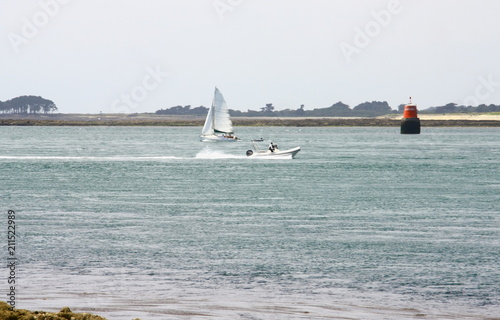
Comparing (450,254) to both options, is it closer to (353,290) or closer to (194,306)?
(353,290)

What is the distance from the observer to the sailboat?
134375mm

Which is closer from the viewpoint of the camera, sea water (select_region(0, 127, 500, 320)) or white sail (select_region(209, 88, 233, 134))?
sea water (select_region(0, 127, 500, 320))

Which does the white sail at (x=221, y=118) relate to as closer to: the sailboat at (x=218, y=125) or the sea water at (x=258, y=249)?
the sailboat at (x=218, y=125)

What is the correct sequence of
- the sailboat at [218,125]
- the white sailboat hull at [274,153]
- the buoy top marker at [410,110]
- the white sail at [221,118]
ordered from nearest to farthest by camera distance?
1. the white sailboat hull at [274,153]
2. the white sail at [221,118]
3. the sailboat at [218,125]
4. the buoy top marker at [410,110]

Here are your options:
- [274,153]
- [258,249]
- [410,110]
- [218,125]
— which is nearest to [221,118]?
[218,125]

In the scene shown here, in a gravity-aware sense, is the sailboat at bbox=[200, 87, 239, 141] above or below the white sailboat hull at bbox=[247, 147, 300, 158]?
above

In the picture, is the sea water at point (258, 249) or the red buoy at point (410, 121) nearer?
the sea water at point (258, 249)

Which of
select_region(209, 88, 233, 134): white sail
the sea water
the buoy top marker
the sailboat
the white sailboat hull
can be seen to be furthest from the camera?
the buoy top marker

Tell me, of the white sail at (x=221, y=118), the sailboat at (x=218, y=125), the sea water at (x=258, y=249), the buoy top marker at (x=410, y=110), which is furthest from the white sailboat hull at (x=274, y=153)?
the buoy top marker at (x=410, y=110)

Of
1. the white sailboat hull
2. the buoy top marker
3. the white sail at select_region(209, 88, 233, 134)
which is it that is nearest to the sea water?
the white sailboat hull

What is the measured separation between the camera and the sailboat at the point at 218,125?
5290 inches

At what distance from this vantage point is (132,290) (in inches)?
835

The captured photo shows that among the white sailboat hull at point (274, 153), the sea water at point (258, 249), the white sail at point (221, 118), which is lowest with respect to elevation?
the white sailboat hull at point (274, 153)

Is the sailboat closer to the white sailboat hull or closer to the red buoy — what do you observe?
the white sailboat hull
